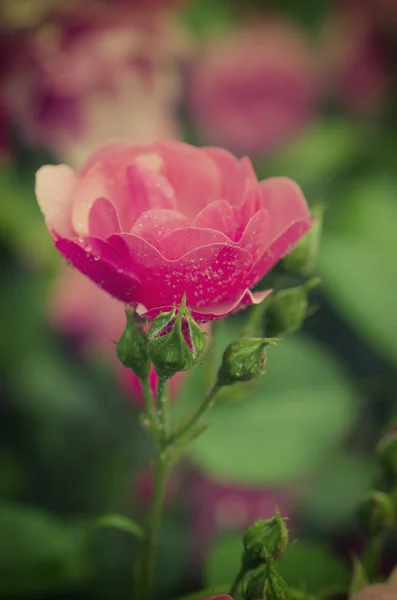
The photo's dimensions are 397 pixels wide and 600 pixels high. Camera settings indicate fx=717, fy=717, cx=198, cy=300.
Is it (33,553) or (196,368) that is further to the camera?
(196,368)

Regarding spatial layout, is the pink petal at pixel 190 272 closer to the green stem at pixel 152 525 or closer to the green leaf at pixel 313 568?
the green stem at pixel 152 525

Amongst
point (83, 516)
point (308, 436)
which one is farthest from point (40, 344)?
point (308, 436)

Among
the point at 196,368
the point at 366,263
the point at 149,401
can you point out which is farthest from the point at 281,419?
the point at 149,401

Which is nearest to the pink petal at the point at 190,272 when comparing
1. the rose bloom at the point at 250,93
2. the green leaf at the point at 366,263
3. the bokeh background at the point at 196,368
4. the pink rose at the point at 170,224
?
the pink rose at the point at 170,224

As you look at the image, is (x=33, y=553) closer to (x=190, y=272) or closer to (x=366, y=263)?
(x=190, y=272)

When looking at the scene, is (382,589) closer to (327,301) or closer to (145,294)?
(145,294)

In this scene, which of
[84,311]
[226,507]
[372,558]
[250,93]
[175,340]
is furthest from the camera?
[250,93]
